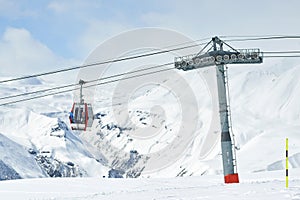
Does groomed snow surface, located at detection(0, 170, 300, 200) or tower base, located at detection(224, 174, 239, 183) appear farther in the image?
tower base, located at detection(224, 174, 239, 183)

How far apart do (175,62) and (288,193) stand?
46.8ft

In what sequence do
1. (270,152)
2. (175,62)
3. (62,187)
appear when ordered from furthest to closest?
(270,152) → (175,62) → (62,187)

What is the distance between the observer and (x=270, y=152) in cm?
12694

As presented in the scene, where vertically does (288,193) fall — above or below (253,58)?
below

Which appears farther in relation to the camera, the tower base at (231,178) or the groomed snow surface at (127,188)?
the tower base at (231,178)

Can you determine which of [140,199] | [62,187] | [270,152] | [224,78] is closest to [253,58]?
[224,78]

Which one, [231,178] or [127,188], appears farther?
[127,188]

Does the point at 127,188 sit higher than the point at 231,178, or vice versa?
the point at 231,178

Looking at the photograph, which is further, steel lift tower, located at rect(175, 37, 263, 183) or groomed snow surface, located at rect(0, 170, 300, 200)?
steel lift tower, located at rect(175, 37, 263, 183)

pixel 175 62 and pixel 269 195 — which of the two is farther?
pixel 175 62

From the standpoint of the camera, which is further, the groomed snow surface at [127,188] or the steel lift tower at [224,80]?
the steel lift tower at [224,80]

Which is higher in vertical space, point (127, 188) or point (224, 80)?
point (224, 80)

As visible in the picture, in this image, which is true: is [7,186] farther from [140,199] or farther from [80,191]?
[140,199]

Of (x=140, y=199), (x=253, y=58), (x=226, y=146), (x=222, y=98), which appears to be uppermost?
(x=253, y=58)
